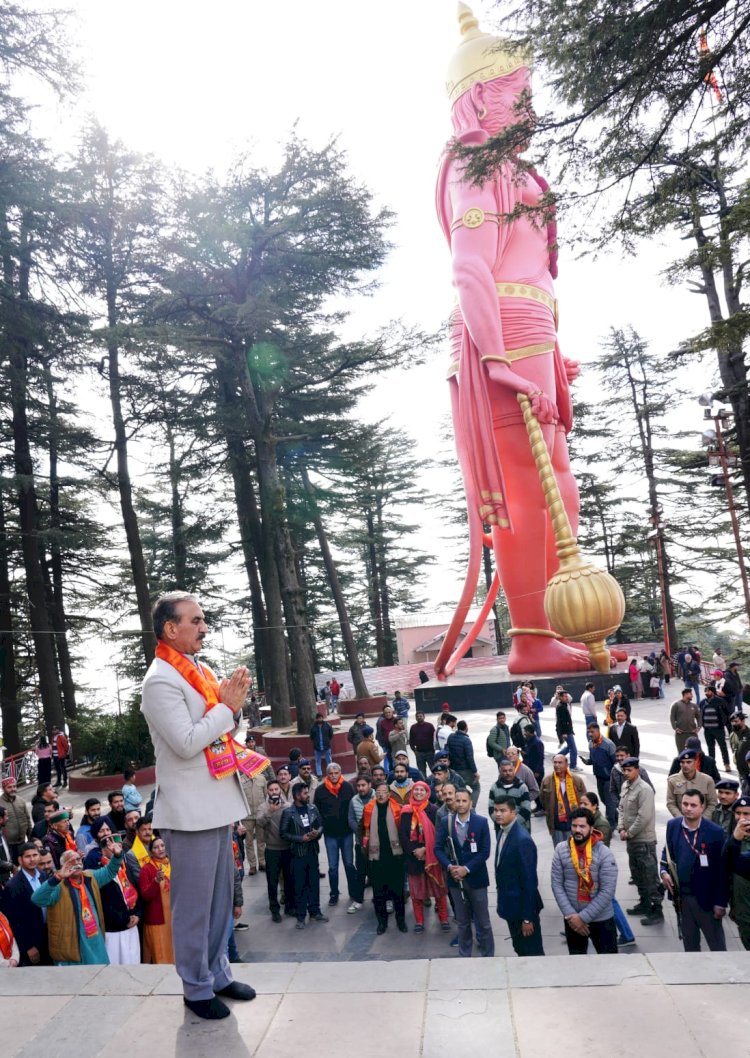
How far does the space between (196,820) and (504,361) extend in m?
17.5

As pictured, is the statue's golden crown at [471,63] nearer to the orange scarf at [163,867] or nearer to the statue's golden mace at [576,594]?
the statue's golden mace at [576,594]

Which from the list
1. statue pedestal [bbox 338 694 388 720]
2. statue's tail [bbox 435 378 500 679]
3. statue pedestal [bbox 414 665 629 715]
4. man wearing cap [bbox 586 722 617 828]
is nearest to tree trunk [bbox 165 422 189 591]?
statue pedestal [bbox 338 694 388 720]

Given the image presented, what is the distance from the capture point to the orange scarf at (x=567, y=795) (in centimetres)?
734

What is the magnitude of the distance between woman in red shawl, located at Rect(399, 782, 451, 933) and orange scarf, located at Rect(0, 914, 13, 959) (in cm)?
326

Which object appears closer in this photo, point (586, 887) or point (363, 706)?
point (586, 887)

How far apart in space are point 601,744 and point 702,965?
631cm

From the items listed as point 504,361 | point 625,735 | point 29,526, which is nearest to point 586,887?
point 625,735

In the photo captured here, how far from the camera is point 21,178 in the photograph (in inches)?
556

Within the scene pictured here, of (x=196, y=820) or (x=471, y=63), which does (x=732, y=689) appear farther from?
(x=471, y=63)

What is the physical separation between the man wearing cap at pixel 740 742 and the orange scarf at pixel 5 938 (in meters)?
7.48

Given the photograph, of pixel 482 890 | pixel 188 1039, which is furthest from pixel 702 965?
pixel 482 890

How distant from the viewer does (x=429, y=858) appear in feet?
22.9

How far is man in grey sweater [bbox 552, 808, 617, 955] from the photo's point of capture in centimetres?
489

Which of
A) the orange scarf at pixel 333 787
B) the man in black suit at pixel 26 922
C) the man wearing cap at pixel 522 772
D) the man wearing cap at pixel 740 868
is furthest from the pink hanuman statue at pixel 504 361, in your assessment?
the man in black suit at pixel 26 922
